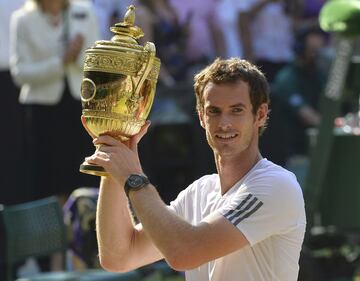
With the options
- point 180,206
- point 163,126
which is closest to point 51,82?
point 163,126

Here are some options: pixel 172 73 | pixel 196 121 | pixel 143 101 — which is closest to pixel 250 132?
pixel 143 101

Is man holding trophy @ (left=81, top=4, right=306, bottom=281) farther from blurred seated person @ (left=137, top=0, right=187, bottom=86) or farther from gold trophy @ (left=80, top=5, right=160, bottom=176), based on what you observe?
blurred seated person @ (left=137, top=0, right=187, bottom=86)

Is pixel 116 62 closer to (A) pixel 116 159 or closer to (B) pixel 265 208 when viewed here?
(A) pixel 116 159

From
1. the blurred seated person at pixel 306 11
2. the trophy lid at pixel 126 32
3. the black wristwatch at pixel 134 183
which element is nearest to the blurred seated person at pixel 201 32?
the blurred seated person at pixel 306 11

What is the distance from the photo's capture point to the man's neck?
3.89 metres

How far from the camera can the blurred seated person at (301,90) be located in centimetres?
1009

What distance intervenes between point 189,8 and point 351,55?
1927 millimetres

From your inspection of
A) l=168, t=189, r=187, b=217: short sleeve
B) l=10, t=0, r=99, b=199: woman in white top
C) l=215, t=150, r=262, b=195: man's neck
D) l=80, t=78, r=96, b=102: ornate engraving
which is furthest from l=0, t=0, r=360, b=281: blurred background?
l=80, t=78, r=96, b=102: ornate engraving

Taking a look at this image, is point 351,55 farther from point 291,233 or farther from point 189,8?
point 291,233

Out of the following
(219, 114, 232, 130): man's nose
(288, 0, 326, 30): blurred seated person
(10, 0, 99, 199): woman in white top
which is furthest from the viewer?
(288, 0, 326, 30): blurred seated person

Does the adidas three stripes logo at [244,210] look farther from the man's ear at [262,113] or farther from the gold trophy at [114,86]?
the gold trophy at [114,86]

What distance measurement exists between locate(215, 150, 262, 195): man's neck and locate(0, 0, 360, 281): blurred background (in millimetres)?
3369

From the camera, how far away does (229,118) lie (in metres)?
3.79

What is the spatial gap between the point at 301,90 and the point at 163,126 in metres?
1.42
